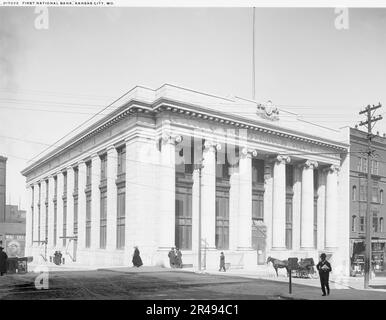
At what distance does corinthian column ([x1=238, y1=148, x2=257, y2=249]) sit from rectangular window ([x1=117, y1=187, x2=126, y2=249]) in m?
7.90

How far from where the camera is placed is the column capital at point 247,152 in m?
31.5

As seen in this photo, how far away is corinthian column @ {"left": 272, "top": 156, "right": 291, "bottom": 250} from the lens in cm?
3450

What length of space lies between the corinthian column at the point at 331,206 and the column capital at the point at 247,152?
29.0 ft

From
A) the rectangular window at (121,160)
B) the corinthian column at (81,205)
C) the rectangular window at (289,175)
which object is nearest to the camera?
the rectangular window at (121,160)

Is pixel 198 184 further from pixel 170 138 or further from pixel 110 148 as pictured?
pixel 110 148

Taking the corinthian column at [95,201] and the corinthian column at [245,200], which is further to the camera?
the corinthian column at [95,201]

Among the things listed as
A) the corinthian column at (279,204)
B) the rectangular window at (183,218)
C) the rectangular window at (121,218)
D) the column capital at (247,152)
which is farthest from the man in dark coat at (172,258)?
the corinthian column at (279,204)

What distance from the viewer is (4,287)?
1502cm

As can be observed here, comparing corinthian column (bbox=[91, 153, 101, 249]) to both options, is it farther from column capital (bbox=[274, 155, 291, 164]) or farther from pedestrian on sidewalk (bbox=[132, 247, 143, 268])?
column capital (bbox=[274, 155, 291, 164])

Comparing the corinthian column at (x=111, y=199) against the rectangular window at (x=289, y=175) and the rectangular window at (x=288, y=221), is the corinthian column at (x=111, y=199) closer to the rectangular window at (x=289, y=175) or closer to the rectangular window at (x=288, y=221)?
the rectangular window at (x=288, y=221)

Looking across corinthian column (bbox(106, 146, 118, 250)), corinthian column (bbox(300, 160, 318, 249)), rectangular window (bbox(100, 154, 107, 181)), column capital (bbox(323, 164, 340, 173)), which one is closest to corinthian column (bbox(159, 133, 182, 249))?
corinthian column (bbox(106, 146, 118, 250))

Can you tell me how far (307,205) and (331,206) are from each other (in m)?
2.55
